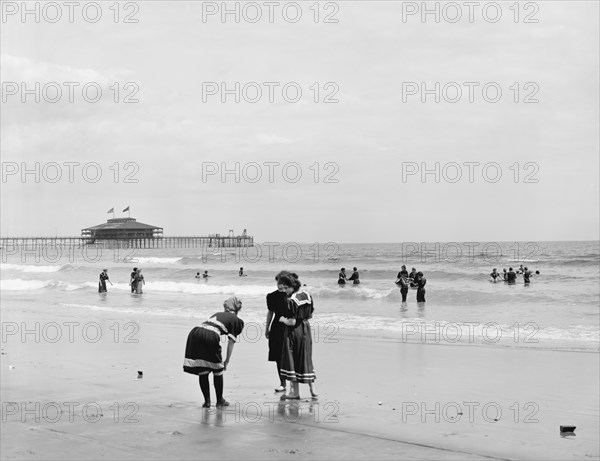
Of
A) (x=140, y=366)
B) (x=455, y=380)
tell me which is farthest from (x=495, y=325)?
(x=140, y=366)

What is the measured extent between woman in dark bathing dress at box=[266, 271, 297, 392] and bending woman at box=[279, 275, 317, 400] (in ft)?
0.25

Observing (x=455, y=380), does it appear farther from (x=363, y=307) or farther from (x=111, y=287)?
(x=111, y=287)

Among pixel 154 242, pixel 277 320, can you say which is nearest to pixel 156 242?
pixel 154 242

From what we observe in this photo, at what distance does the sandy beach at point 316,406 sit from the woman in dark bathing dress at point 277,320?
54 centimetres

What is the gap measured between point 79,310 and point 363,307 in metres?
10.3

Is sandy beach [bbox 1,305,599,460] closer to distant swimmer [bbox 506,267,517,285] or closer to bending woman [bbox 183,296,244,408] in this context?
bending woman [bbox 183,296,244,408]

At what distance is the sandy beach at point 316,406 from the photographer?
25.4ft

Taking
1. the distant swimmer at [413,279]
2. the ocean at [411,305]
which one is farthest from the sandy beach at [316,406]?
the distant swimmer at [413,279]

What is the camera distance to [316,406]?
1001 cm

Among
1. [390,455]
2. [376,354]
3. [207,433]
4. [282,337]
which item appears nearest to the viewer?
[390,455]

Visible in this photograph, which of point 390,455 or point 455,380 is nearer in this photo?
point 390,455

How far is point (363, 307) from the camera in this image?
29.6 meters

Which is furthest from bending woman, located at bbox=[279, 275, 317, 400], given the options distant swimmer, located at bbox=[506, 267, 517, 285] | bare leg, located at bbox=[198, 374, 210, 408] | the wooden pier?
the wooden pier

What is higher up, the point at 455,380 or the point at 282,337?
the point at 282,337
